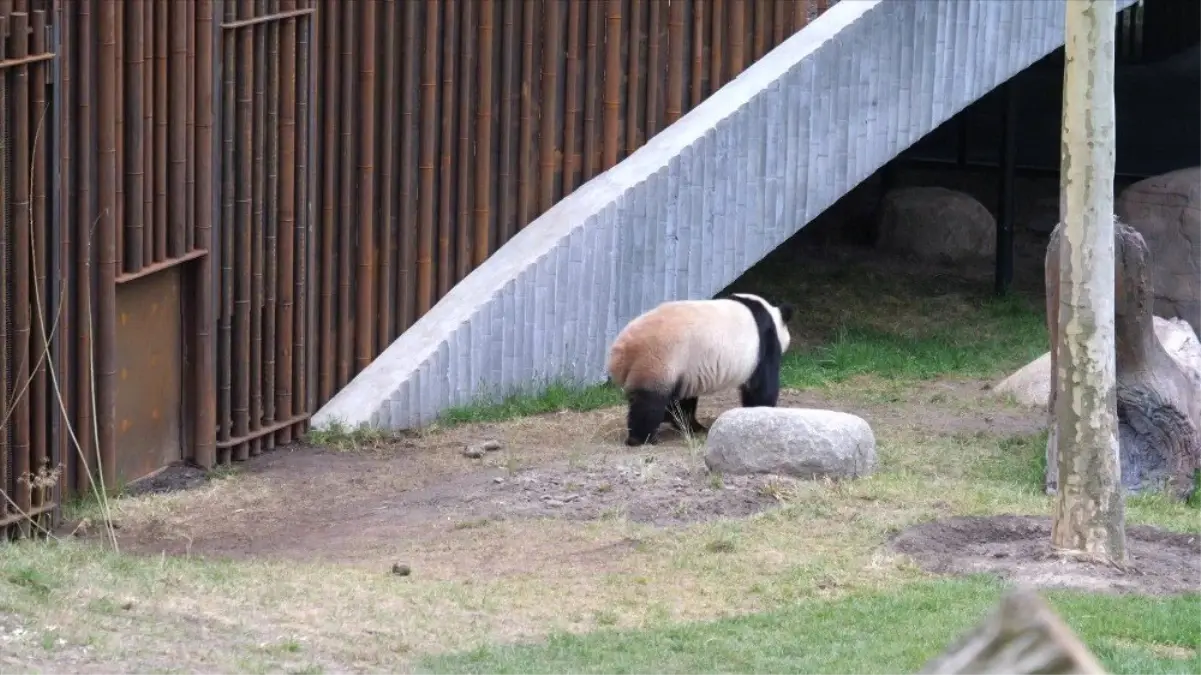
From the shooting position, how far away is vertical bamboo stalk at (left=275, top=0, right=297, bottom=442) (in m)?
9.27

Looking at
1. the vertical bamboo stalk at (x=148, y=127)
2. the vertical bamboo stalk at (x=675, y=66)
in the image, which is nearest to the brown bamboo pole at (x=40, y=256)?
the vertical bamboo stalk at (x=148, y=127)

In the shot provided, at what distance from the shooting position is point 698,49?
11.2 m

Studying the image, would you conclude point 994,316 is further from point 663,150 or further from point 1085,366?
point 1085,366

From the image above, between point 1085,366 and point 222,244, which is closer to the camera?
point 1085,366

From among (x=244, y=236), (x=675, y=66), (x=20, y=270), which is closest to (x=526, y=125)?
(x=675, y=66)

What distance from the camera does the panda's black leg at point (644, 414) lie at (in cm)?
905

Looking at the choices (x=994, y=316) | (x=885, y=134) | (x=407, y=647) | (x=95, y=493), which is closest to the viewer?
(x=407, y=647)

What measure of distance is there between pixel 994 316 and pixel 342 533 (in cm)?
707

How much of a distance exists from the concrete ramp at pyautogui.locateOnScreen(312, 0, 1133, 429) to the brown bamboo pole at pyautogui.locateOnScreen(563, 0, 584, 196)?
0.17m

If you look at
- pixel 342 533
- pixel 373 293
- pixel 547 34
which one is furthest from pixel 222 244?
pixel 547 34

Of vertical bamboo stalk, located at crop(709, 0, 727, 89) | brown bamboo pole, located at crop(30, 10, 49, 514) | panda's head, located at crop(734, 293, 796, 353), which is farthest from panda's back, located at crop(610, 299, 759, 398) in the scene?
brown bamboo pole, located at crop(30, 10, 49, 514)

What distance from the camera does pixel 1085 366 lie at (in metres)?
6.64

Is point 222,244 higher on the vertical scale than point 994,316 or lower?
higher

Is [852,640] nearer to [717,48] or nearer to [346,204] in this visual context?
[346,204]
